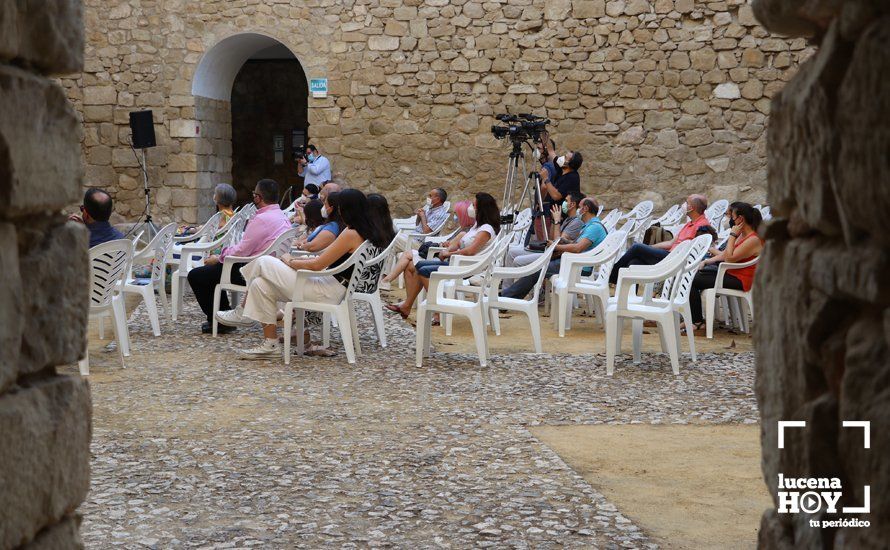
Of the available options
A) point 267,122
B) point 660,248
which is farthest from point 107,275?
point 267,122

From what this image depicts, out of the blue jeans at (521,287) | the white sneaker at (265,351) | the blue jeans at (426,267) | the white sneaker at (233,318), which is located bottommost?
the white sneaker at (265,351)

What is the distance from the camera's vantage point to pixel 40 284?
71.1 inches

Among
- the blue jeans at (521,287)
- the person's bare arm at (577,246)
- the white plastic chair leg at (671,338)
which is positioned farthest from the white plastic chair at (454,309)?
the person's bare arm at (577,246)

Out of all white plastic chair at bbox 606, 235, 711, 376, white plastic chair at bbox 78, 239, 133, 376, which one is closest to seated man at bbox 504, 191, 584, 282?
white plastic chair at bbox 606, 235, 711, 376

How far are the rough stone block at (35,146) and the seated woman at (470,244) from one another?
18.7ft

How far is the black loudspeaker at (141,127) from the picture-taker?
45.8ft

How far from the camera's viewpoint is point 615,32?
13820 millimetres

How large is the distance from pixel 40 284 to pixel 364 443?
8.69 feet

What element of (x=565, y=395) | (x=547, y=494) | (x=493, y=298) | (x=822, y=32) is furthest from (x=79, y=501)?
(x=493, y=298)

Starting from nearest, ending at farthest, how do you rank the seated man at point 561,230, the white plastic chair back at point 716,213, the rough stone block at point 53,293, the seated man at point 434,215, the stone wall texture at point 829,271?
the stone wall texture at point 829,271, the rough stone block at point 53,293, the seated man at point 561,230, the seated man at point 434,215, the white plastic chair back at point 716,213

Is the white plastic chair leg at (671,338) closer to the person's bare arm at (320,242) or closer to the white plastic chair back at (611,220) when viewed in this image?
the person's bare arm at (320,242)

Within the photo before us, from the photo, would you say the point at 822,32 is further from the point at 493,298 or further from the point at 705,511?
the point at 493,298

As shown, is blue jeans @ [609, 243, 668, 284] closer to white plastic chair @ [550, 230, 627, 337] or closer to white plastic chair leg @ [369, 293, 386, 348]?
white plastic chair @ [550, 230, 627, 337]

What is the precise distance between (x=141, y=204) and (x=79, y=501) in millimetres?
13209
